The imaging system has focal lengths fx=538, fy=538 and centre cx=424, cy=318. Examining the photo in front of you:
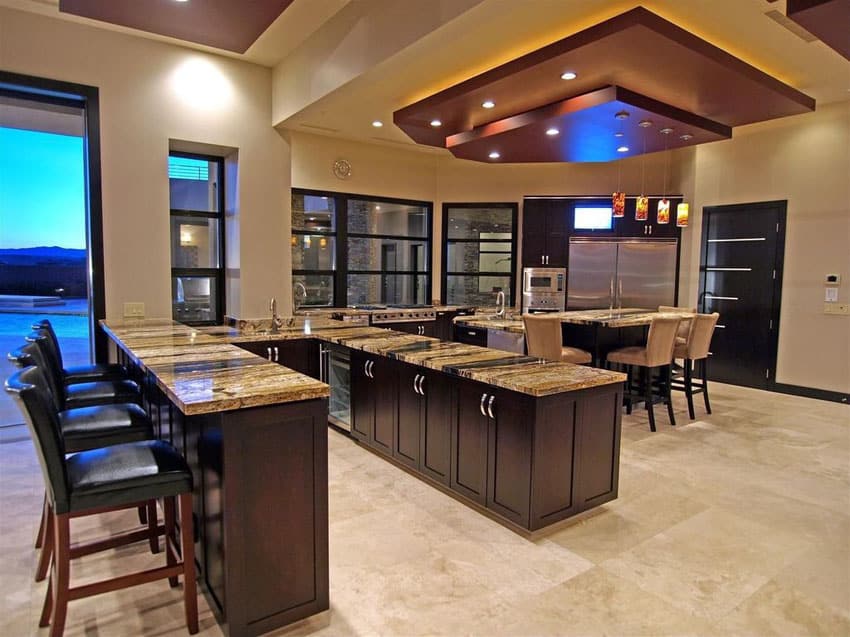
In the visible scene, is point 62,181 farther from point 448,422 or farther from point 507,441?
point 507,441

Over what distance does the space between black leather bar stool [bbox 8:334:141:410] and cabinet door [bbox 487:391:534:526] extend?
7.12 feet

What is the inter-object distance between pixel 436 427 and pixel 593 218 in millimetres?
5490

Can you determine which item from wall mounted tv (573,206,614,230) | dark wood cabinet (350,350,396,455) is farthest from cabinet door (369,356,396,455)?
wall mounted tv (573,206,614,230)

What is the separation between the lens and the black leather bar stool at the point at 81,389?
2719 millimetres

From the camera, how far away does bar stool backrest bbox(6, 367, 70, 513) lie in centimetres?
171

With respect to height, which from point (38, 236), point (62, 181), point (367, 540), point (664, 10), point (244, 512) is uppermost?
point (664, 10)

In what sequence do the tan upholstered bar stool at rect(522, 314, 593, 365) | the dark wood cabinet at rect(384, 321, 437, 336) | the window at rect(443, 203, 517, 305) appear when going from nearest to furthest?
the tan upholstered bar stool at rect(522, 314, 593, 365) < the dark wood cabinet at rect(384, 321, 437, 336) < the window at rect(443, 203, 517, 305)

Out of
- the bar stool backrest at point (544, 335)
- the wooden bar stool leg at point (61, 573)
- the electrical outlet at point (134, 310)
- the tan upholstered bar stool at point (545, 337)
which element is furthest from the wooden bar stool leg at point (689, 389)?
the electrical outlet at point (134, 310)

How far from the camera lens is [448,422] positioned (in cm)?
317

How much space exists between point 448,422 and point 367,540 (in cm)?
80

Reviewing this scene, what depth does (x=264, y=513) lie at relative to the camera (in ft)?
6.48

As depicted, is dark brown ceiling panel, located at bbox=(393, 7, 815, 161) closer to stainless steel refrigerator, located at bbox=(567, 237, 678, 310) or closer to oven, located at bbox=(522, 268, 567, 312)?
stainless steel refrigerator, located at bbox=(567, 237, 678, 310)

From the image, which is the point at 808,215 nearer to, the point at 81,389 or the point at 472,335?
the point at 472,335

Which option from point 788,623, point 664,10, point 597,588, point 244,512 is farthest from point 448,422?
point 664,10
